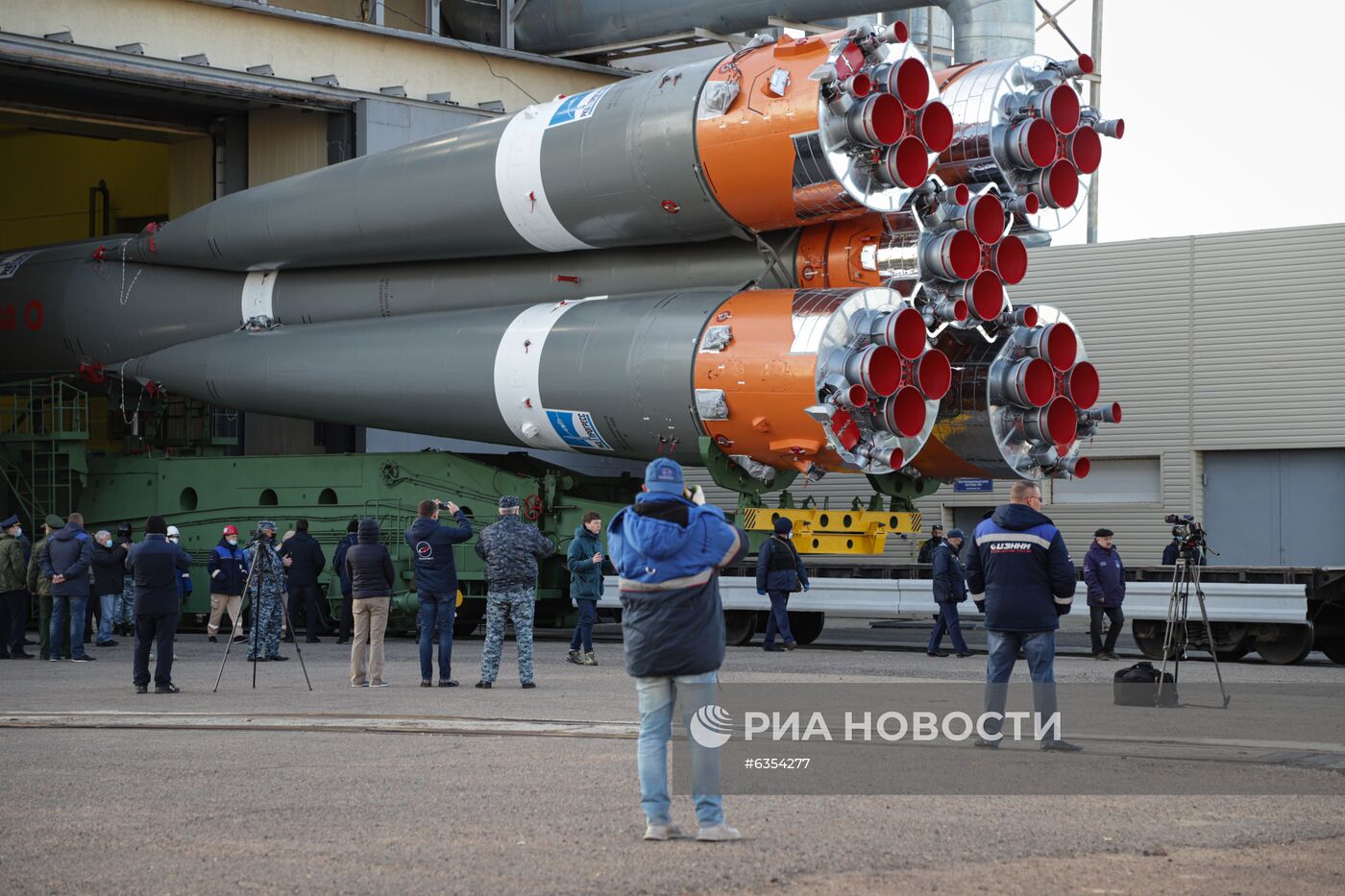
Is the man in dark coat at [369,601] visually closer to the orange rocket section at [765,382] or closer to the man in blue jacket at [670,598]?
the orange rocket section at [765,382]

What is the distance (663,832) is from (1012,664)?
3.73m

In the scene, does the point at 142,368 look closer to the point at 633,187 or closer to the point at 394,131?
the point at 394,131

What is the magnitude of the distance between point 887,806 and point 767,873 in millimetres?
1488

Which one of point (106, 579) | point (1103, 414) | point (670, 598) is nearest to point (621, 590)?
point (670, 598)

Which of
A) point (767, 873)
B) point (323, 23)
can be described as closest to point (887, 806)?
point (767, 873)

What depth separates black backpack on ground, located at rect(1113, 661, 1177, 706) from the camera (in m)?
11.3

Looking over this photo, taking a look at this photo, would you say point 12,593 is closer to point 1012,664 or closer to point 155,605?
point 155,605

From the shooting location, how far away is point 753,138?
14.4m

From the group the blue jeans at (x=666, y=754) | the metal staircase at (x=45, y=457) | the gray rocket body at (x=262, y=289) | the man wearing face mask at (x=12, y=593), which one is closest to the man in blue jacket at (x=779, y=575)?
the gray rocket body at (x=262, y=289)

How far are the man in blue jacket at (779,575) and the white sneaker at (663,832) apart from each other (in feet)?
33.8

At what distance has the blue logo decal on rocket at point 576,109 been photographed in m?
16.4

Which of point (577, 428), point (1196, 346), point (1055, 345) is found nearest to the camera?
point (1055, 345)

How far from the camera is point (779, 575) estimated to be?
1702cm

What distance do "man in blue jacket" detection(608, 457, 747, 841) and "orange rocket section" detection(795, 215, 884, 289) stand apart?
8698 millimetres
